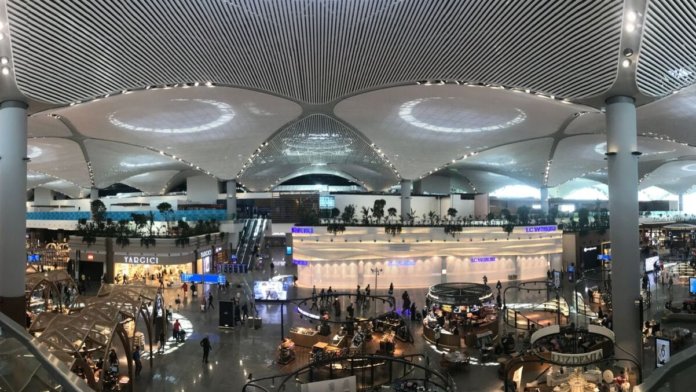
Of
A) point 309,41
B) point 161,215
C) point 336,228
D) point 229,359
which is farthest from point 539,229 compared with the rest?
point 161,215

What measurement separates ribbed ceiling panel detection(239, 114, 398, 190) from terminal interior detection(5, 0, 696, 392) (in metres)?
0.38

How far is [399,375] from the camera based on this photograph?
507 inches

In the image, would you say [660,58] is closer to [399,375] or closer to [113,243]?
[399,375]

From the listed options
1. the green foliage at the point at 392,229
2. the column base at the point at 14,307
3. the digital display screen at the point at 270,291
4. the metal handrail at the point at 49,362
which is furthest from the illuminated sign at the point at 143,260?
the metal handrail at the point at 49,362

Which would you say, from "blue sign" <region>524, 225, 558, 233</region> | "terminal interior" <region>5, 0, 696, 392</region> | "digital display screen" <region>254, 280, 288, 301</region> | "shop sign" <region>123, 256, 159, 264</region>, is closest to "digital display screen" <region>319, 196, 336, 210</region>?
"terminal interior" <region>5, 0, 696, 392</region>

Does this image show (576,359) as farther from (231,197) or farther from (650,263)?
(231,197)

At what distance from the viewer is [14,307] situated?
13.2 meters

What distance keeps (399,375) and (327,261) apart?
14.5 metres

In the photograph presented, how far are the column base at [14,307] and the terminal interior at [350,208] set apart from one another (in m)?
0.04

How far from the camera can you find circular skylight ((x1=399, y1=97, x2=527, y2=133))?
2272 cm

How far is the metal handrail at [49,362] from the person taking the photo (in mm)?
2344

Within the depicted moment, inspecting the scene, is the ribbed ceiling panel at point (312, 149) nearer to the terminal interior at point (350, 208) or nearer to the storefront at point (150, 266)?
the terminal interior at point (350, 208)

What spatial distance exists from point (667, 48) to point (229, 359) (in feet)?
50.3

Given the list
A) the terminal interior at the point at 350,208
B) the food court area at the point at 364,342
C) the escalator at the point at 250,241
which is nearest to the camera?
the food court area at the point at 364,342
